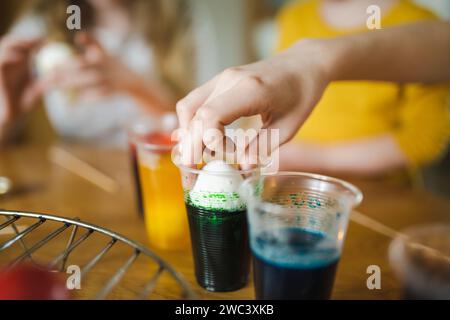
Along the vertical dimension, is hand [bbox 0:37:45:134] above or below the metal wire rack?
above

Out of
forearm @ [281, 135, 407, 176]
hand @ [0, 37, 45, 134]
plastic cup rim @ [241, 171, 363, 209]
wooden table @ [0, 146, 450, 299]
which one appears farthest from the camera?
forearm @ [281, 135, 407, 176]

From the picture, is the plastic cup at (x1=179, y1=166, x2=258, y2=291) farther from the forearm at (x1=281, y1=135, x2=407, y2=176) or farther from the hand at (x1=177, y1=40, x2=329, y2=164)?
the forearm at (x1=281, y1=135, x2=407, y2=176)

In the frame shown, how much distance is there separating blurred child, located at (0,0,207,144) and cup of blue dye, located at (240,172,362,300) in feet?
3.26

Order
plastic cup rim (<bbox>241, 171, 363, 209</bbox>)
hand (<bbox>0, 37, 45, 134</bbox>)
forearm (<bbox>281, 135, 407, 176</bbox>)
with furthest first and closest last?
forearm (<bbox>281, 135, 407, 176</bbox>) < hand (<bbox>0, 37, 45, 134</bbox>) < plastic cup rim (<bbox>241, 171, 363, 209</bbox>)

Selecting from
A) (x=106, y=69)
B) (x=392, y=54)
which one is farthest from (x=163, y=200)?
(x=106, y=69)

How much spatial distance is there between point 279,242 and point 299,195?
0.31 feet

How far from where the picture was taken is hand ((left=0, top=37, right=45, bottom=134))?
1180 mm

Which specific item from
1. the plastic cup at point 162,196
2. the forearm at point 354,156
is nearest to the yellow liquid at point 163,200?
the plastic cup at point 162,196

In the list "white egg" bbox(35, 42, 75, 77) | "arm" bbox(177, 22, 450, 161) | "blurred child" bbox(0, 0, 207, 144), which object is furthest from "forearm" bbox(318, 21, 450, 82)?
"white egg" bbox(35, 42, 75, 77)

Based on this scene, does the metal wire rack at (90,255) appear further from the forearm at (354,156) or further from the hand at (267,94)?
the forearm at (354,156)

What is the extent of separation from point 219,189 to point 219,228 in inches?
2.1

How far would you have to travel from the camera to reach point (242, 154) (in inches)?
22.2

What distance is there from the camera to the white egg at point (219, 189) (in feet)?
1.74

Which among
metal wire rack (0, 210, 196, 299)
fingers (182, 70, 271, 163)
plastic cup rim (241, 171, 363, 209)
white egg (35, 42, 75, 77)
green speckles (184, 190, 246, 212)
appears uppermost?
white egg (35, 42, 75, 77)
